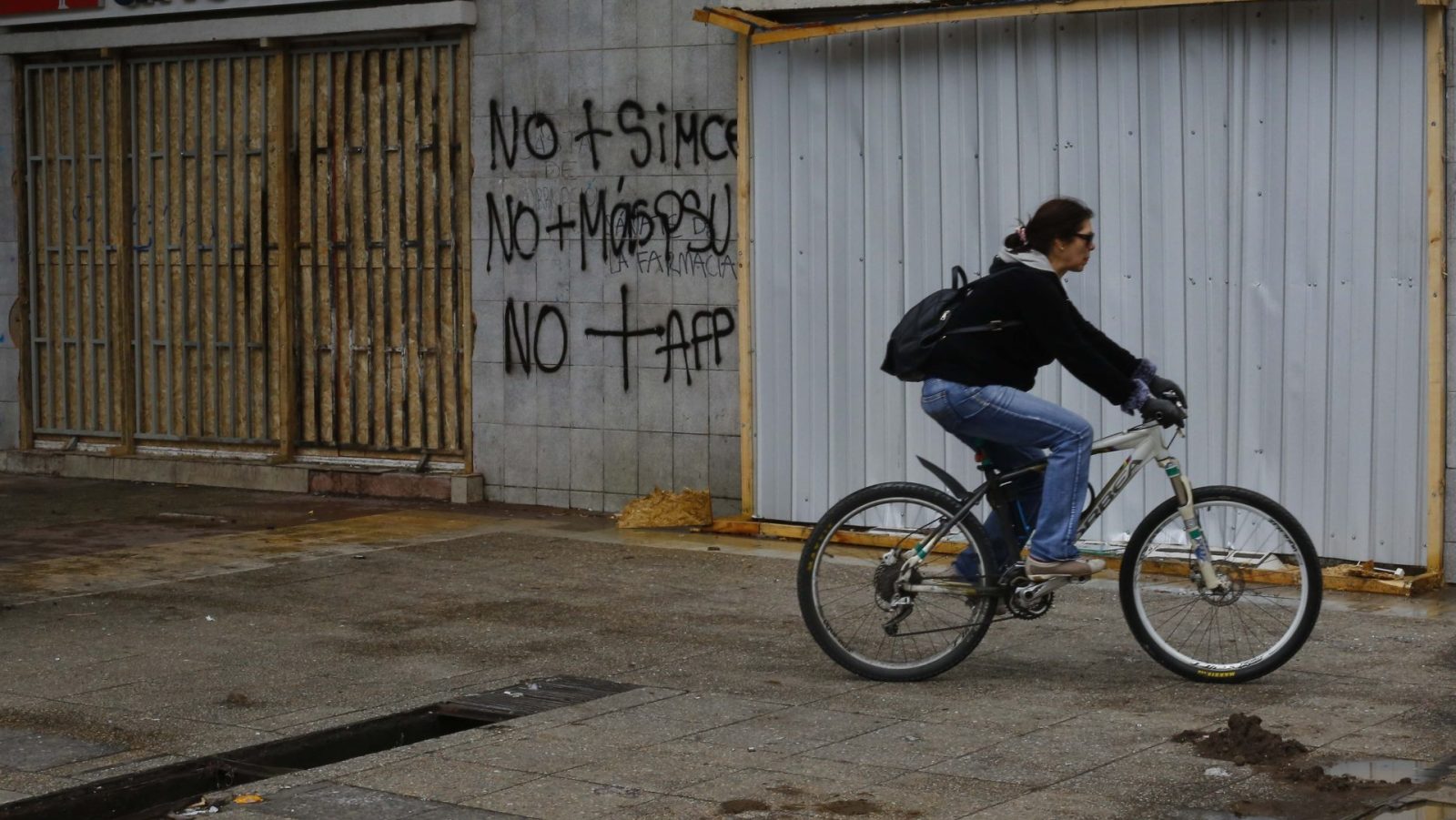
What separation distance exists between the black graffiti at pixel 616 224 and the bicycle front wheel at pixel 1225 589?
15.6 feet

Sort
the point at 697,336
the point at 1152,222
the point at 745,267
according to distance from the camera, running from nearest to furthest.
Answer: the point at 1152,222
the point at 745,267
the point at 697,336

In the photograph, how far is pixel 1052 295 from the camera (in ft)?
22.7

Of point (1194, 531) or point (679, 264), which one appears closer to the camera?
point (1194, 531)

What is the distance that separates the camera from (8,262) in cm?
1448

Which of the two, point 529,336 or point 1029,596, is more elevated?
point 529,336

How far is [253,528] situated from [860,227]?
12.9 ft

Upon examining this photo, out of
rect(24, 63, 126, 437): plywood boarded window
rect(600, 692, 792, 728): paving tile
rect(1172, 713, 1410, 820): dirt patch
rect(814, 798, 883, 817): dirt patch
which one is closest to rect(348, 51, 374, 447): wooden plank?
rect(24, 63, 126, 437): plywood boarded window

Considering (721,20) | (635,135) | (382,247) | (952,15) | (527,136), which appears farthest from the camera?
(382,247)

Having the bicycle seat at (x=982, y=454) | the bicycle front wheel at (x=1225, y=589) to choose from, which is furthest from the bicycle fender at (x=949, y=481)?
the bicycle front wheel at (x=1225, y=589)

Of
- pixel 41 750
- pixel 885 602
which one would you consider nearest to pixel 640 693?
pixel 885 602

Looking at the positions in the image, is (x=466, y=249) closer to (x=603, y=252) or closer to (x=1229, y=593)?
(x=603, y=252)

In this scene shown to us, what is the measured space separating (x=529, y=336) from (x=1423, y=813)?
769 centimetres

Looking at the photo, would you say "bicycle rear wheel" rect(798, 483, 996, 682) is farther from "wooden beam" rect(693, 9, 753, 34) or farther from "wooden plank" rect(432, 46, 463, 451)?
"wooden plank" rect(432, 46, 463, 451)

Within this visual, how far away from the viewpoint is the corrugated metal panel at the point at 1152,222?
904 cm
